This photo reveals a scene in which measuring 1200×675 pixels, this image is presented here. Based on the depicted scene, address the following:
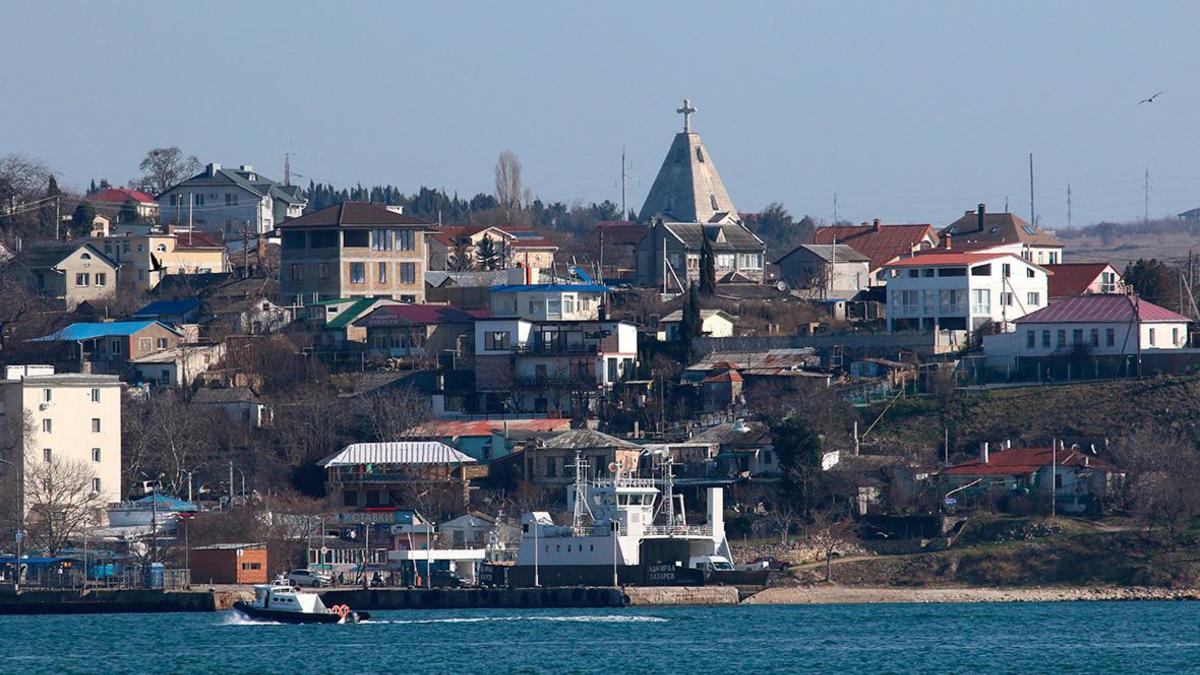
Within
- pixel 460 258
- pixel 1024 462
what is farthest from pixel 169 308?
pixel 1024 462

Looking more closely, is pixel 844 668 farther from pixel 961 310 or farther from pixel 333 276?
pixel 333 276

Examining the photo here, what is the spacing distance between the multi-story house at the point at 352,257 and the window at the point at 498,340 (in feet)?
41.0

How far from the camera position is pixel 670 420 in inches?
3322

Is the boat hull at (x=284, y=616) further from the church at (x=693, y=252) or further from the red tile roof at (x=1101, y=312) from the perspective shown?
the church at (x=693, y=252)

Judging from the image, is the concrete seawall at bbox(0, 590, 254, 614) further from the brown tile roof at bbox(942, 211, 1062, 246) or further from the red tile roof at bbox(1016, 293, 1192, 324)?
the brown tile roof at bbox(942, 211, 1062, 246)

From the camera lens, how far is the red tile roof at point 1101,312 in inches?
3295

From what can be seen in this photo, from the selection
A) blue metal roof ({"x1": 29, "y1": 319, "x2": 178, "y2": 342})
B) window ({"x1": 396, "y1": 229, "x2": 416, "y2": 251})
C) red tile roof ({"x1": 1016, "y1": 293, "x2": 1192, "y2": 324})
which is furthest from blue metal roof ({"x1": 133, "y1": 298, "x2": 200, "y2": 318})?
red tile roof ({"x1": 1016, "y1": 293, "x2": 1192, "y2": 324})

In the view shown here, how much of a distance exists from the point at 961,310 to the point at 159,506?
32.0 metres

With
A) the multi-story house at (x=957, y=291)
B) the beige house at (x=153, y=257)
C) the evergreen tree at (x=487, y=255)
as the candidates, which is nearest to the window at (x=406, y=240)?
the evergreen tree at (x=487, y=255)

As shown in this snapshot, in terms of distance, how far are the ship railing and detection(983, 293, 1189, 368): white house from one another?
58.9ft

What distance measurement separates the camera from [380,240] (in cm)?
10062

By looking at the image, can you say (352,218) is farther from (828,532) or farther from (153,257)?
(828,532)

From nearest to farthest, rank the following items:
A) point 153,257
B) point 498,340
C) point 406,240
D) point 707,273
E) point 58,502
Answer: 1. point 58,502
2. point 498,340
3. point 707,273
4. point 406,240
5. point 153,257

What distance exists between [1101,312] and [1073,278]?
44.3ft
